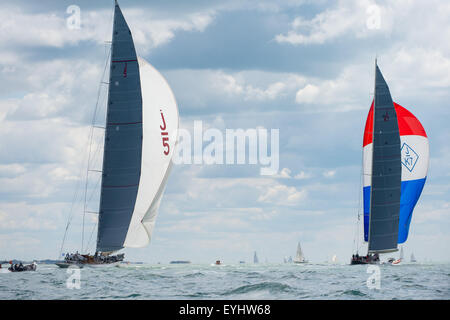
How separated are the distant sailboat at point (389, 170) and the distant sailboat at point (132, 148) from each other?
21.4m

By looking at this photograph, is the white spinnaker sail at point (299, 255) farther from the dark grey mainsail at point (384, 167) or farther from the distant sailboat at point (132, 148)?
the distant sailboat at point (132, 148)

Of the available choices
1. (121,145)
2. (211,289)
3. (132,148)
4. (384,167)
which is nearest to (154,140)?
(132,148)

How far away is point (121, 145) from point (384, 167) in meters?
25.6

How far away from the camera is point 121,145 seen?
186ft

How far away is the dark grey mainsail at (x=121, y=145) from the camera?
56.3 meters

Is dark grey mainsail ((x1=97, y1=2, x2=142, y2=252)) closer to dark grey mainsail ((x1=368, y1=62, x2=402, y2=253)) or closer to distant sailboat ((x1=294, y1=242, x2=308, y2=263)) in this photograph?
dark grey mainsail ((x1=368, y1=62, x2=402, y2=253))

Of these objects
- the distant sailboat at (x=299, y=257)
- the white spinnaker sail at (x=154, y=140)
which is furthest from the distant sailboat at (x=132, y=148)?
the distant sailboat at (x=299, y=257)

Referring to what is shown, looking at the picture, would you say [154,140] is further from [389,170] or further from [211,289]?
[389,170]

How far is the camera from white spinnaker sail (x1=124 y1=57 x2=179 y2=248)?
55.8 meters

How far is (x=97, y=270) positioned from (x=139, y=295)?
1986 cm
